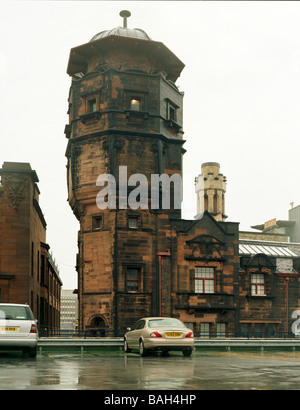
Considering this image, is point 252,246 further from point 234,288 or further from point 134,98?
point 134,98

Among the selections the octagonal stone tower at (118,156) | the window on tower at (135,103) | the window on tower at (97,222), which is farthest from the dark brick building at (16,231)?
the window on tower at (135,103)

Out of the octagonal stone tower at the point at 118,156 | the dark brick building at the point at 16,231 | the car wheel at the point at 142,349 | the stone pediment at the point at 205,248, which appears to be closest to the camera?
the car wheel at the point at 142,349

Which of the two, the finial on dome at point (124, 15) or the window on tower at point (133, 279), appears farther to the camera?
the finial on dome at point (124, 15)

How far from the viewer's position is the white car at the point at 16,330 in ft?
59.2

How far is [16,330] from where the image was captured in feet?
59.6

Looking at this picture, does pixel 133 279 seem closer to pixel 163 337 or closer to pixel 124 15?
pixel 163 337

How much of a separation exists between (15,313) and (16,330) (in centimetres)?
73

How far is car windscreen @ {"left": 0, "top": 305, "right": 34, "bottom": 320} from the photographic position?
18.5 m

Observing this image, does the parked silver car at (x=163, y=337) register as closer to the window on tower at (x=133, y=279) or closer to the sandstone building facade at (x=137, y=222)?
the sandstone building facade at (x=137, y=222)

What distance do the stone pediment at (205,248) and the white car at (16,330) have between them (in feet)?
66.4

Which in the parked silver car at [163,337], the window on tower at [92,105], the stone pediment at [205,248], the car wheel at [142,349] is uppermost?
the window on tower at [92,105]

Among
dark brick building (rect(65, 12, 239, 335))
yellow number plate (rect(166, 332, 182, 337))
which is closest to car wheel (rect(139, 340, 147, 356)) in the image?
yellow number plate (rect(166, 332, 182, 337))

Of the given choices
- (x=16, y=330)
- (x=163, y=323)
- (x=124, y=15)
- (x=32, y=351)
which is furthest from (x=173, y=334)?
(x=124, y=15)

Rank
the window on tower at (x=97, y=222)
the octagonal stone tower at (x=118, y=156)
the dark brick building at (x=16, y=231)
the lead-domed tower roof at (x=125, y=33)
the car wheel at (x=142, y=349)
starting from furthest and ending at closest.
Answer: the lead-domed tower roof at (x=125, y=33), the window on tower at (x=97, y=222), the octagonal stone tower at (x=118, y=156), the dark brick building at (x=16, y=231), the car wheel at (x=142, y=349)
